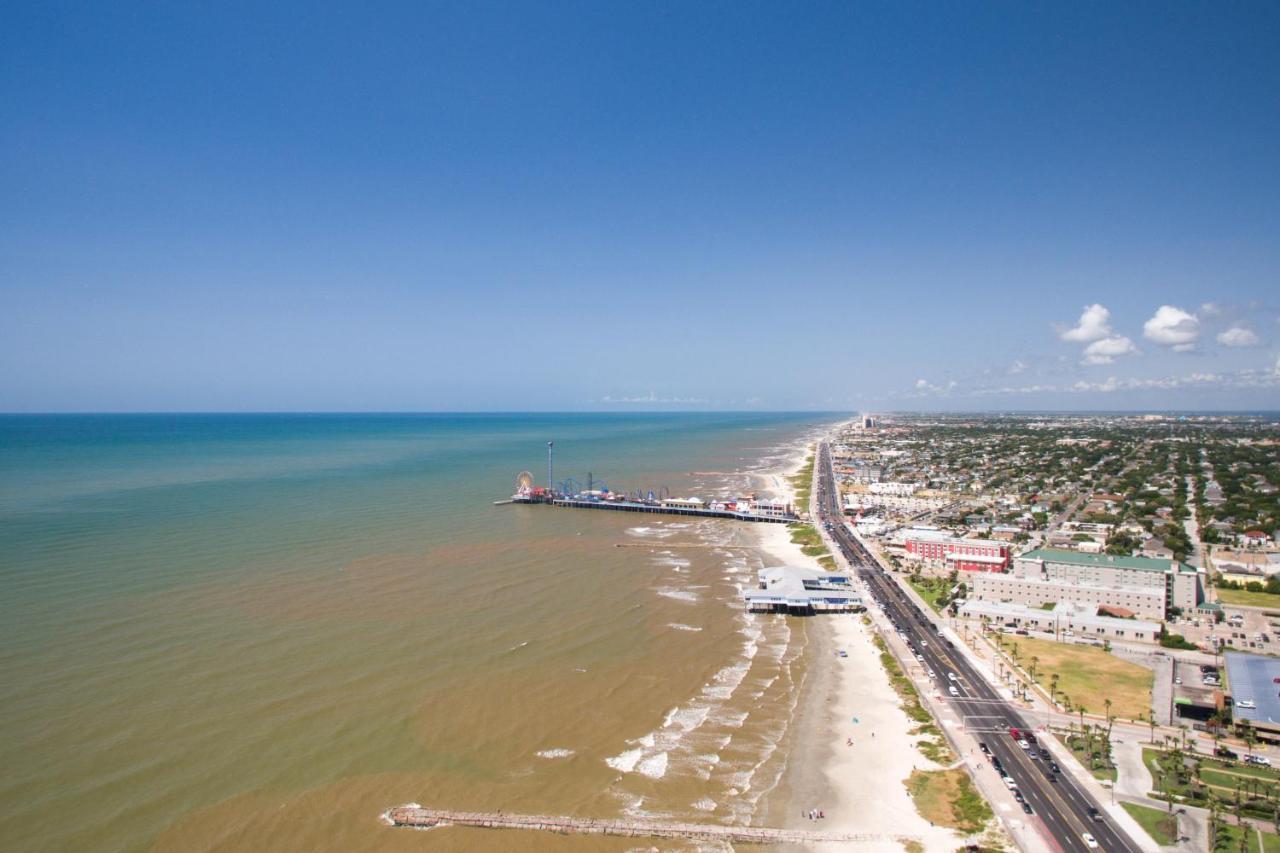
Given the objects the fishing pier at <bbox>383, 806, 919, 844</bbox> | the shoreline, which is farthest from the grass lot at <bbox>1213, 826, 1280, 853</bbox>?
the fishing pier at <bbox>383, 806, 919, 844</bbox>

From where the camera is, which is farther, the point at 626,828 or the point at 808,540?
the point at 808,540

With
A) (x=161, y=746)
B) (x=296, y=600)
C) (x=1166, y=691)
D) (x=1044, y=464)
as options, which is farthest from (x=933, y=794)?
(x=1044, y=464)

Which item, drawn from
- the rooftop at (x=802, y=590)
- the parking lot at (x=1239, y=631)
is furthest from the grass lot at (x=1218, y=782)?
the rooftop at (x=802, y=590)

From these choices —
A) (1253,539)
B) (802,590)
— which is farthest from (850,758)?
(1253,539)

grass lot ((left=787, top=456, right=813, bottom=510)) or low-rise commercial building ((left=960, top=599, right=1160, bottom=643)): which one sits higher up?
grass lot ((left=787, top=456, right=813, bottom=510))

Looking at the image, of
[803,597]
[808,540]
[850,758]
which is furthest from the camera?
[808,540]

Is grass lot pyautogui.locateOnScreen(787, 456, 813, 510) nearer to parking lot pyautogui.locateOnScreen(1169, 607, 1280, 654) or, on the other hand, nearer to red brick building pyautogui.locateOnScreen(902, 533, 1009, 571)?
red brick building pyautogui.locateOnScreen(902, 533, 1009, 571)

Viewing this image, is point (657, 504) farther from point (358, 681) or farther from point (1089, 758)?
point (1089, 758)
